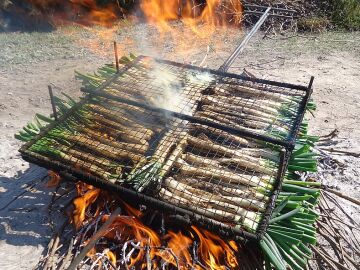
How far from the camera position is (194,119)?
12.4 ft

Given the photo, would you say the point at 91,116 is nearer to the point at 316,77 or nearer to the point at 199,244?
the point at 199,244

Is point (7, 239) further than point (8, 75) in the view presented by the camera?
No

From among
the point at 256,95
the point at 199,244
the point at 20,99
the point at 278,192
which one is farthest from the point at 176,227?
the point at 20,99

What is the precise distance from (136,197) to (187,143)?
3.29 ft

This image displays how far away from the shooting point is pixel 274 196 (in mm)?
3141

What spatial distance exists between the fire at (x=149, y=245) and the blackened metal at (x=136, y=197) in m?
0.34

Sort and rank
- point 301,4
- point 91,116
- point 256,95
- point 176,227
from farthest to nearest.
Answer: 1. point 301,4
2. point 256,95
3. point 91,116
4. point 176,227

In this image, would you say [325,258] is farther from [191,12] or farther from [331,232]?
[191,12]

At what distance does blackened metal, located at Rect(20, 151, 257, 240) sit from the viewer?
113 inches

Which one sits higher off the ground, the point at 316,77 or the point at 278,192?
the point at 278,192

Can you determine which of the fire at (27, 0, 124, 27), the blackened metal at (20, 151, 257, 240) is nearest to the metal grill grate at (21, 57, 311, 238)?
the blackened metal at (20, 151, 257, 240)

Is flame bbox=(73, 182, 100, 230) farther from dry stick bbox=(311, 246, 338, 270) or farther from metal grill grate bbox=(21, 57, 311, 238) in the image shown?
dry stick bbox=(311, 246, 338, 270)

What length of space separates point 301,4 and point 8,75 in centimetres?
813

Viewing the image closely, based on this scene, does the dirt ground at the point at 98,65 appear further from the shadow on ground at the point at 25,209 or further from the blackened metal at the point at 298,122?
the blackened metal at the point at 298,122
